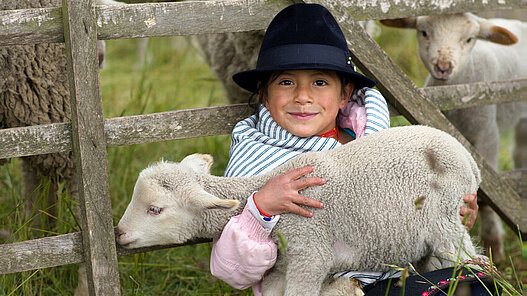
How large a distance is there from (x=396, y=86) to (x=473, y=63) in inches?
54.1

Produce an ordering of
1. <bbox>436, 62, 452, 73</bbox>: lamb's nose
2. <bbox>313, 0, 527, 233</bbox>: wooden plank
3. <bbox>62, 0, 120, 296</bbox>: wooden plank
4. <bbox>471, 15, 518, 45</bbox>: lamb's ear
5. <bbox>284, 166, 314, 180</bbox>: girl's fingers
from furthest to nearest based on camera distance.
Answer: <bbox>471, 15, 518, 45</bbox>: lamb's ear → <bbox>436, 62, 452, 73</bbox>: lamb's nose → <bbox>313, 0, 527, 233</bbox>: wooden plank → <bbox>62, 0, 120, 296</bbox>: wooden plank → <bbox>284, 166, 314, 180</bbox>: girl's fingers

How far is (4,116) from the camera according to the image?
8.79 ft

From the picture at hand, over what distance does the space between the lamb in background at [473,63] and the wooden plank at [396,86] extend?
0.56 m

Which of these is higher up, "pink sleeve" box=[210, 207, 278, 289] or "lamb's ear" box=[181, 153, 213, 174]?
"lamb's ear" box=[181, 153, 213, 174]

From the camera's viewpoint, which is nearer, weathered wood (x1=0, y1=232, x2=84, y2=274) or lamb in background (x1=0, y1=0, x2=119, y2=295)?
weathered wood (x1=0, y1=232, x2=84, y2=274)

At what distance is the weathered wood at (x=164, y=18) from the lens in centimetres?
202

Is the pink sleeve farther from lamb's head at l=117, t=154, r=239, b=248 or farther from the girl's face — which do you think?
the girl's face

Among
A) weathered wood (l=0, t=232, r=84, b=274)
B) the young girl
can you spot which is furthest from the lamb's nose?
weathered wood (l=0, t=232, r=84, b=274)

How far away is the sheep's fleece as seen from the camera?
1877 millimetres

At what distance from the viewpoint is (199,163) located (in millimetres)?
2139

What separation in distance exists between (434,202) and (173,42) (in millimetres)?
6394

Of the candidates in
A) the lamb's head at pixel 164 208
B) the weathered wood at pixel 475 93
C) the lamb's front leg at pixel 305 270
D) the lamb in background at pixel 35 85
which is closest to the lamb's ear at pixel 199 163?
the lamb's head at pixel 164 208

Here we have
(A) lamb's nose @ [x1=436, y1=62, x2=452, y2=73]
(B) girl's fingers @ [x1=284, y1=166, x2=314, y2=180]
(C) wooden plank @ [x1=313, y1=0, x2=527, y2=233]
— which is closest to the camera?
(B) girl's fingers @ [x1=284, y1=166, x2=314, y2=180]

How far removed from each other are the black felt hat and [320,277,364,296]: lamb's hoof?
759mm
